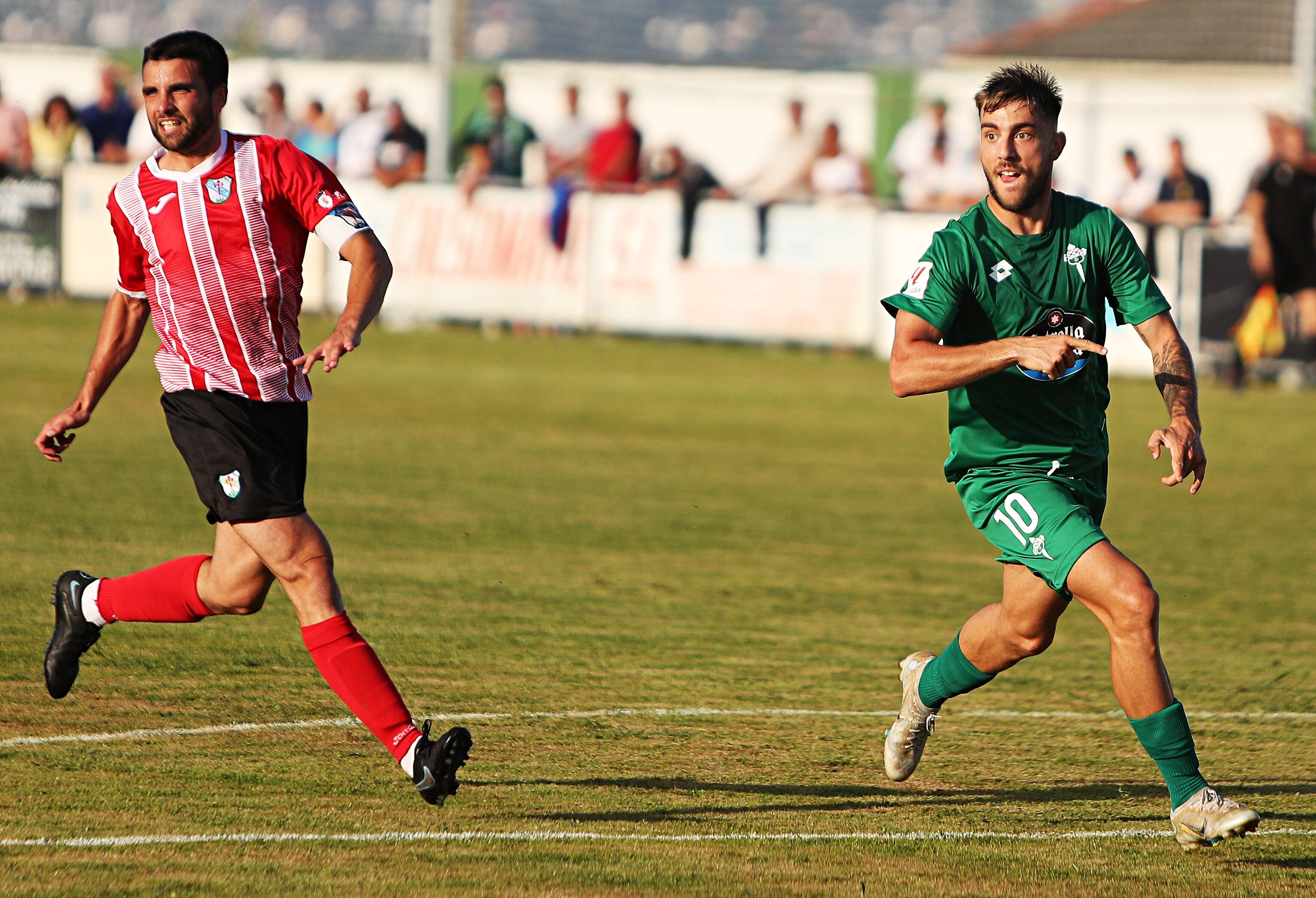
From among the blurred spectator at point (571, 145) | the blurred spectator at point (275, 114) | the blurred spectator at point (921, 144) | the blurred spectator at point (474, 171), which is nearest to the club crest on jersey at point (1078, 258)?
the blurred spectator at point (474, 171)

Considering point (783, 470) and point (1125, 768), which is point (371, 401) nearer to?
point (783, 470)

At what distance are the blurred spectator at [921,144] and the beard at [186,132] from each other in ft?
59.2

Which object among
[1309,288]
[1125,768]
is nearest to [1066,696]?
[1125,768]

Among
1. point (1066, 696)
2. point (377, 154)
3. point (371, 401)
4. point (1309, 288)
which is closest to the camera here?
point (1066, 696)

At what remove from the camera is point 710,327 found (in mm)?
20984

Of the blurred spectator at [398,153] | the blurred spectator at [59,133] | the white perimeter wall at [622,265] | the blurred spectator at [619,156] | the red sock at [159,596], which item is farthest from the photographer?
the blurred spectator at [59,133]

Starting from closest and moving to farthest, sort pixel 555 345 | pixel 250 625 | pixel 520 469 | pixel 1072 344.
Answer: pixel 1072 344 → pixel 250 625 → pixel 520 469 → pixel 555 345

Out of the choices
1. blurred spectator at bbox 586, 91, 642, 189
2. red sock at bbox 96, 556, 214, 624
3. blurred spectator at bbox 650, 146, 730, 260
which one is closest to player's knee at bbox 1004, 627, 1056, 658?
red sock at bbox 96, 556, 214, 624

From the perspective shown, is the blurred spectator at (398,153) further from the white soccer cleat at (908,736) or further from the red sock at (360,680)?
the red sock at (360,680)

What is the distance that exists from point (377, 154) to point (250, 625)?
15.6m

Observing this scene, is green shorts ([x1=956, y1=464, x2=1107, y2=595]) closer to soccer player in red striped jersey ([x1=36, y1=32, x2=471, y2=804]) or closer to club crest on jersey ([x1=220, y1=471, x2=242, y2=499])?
soccer player in red striped jersey ([x1=36, y1=32, x2=471, y2=804])

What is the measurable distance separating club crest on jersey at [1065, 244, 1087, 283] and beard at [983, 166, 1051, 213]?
168 mm

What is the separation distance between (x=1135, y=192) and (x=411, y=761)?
18.0 m

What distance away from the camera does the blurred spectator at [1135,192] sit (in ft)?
70.7
